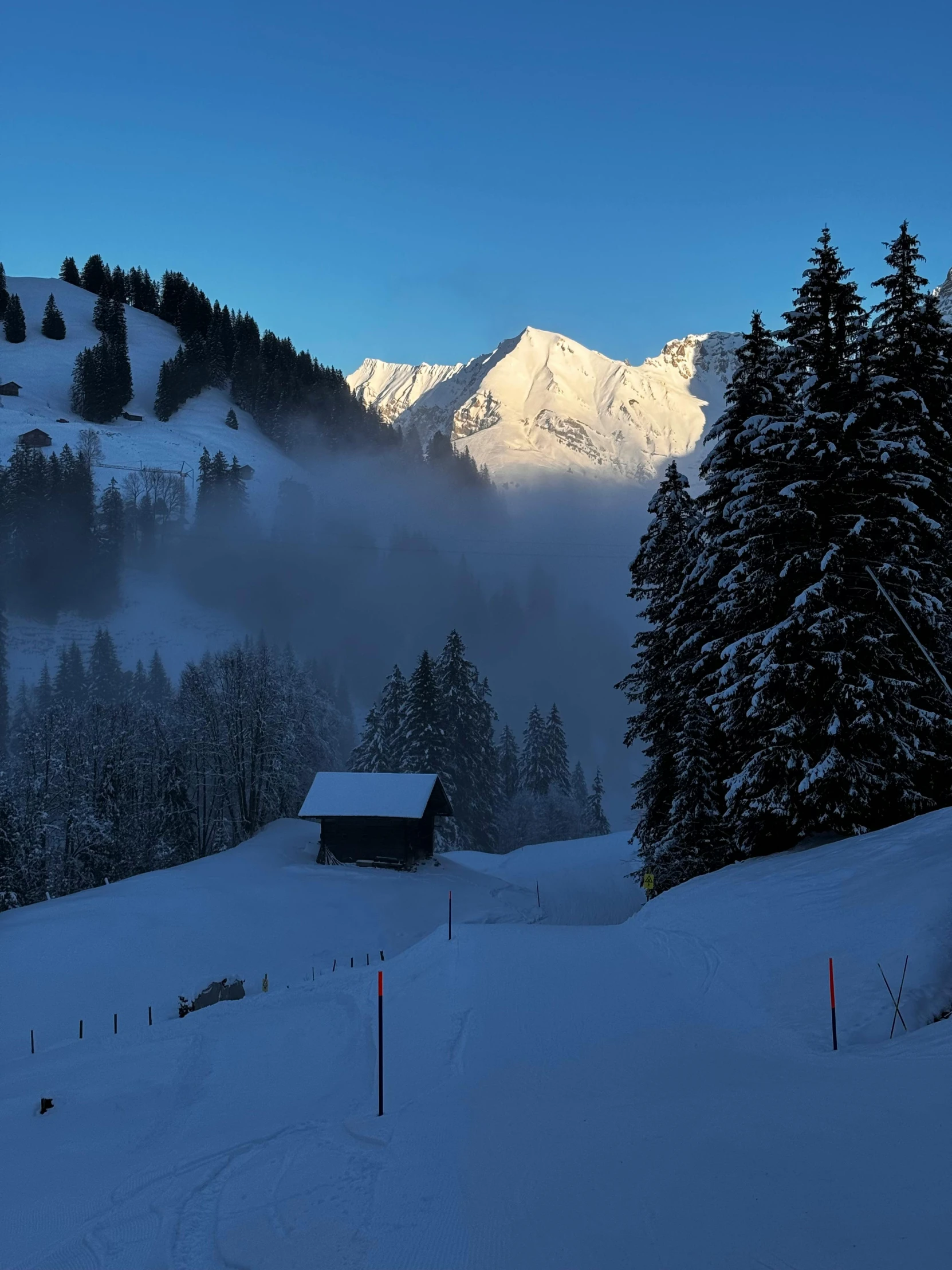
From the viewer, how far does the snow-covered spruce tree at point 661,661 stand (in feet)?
82.4

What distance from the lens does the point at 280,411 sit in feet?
618

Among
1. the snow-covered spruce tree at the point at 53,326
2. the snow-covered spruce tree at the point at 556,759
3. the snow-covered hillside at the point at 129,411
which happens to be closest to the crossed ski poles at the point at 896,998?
the snow-covered spruce tree at the point at 556,759

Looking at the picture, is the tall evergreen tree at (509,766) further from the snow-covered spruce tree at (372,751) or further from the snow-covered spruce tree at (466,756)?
the snow-covered spruce tree at (372,751)

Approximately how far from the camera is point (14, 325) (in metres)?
170

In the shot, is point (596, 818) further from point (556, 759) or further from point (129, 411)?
point (129, 411)

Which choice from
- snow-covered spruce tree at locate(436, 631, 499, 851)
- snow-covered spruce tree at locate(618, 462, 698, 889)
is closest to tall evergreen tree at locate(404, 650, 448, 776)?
snow-covered spruce tree at locate(436, 631, 499, 851)

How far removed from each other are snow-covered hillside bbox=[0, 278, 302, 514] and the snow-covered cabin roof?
104240 mm

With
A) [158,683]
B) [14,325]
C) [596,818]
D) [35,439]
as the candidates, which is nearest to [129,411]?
[35,439]

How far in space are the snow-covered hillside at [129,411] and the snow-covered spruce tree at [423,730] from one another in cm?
9372

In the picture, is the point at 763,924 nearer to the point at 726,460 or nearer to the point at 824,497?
the point at 824,497

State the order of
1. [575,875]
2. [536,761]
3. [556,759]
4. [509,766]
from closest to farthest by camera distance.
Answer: [575,875] < [536,761] < [556,759] < [509,766]

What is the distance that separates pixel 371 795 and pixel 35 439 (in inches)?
4478

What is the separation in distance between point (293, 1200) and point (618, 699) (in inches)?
6164

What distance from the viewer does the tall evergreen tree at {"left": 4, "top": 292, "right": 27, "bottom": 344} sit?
170 m
